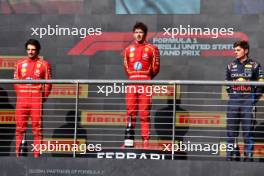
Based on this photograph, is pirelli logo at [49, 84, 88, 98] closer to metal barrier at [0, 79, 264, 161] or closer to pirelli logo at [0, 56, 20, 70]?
metal barrier at [0, 79, 264, 161]

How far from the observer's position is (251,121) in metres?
11.1

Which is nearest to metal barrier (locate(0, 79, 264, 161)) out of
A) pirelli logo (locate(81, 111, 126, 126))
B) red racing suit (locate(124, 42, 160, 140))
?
pirelli logo (locate(81, 111, 126, 126))

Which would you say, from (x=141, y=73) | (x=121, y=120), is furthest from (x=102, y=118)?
(x=141, y=73)

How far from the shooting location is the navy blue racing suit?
1098 cm

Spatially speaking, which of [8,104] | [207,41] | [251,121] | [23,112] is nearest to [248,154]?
[251,121]

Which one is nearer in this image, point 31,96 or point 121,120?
point 31,96

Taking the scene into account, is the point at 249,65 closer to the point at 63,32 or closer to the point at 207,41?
the point at 207,41

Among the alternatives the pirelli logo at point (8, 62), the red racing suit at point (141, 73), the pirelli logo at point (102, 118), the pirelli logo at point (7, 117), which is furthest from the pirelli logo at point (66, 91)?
the red racing suit at point (141, 73)

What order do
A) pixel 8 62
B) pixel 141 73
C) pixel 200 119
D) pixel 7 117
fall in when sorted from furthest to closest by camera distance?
1. pixel 8 62
2. pixel 7 117
3. pixel 200 119
4. pixel 141 73

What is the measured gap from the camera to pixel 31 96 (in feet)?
38.8

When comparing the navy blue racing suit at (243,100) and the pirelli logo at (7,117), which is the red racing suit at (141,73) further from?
the pirelli logo at (7,117)

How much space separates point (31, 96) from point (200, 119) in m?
2.60

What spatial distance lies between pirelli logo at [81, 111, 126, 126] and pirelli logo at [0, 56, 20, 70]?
1.41 meters

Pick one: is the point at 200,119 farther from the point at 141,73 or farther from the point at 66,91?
the point at 66,91
